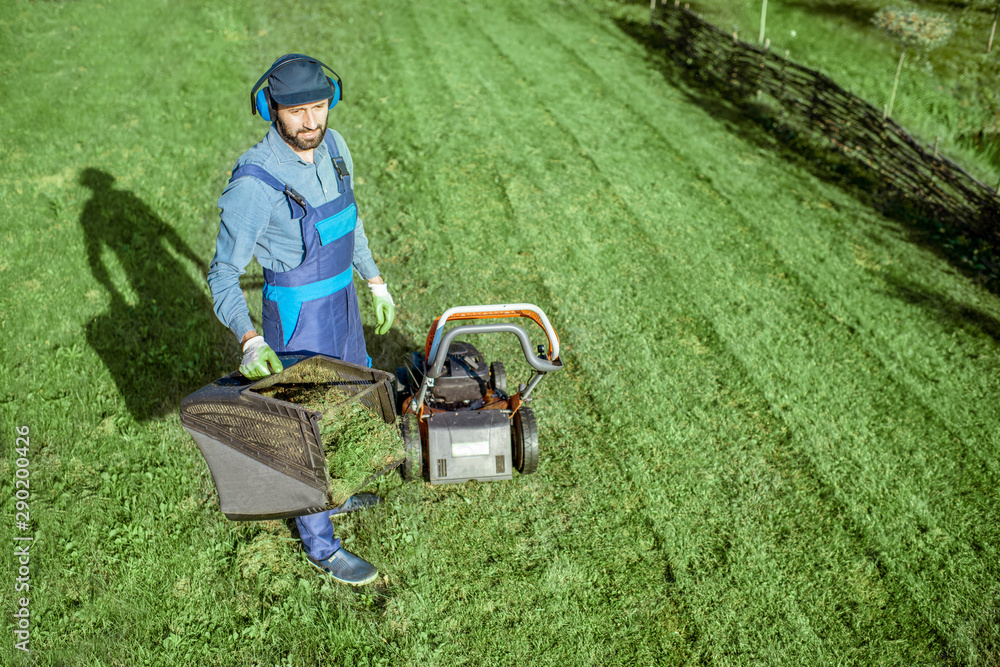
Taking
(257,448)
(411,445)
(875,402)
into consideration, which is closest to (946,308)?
(875,402)

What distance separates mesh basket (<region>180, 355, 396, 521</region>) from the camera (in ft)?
8.73

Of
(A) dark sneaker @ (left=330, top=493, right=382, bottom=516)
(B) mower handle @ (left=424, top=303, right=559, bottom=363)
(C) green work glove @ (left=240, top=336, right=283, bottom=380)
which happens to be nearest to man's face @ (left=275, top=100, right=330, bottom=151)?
(C) green work glove @ (left=240, top=336, right=283, bottom=380)

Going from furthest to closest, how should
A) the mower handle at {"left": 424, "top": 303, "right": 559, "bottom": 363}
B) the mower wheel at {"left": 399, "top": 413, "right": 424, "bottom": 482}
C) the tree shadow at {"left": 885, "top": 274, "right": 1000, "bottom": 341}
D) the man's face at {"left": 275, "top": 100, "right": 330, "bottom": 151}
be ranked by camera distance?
the tree shadow at {"left": 885, "top": 274, "right": 1000, "bottom": 341} < the mower wheel at {"left": 399, "top": 413, "right": 424, "bottom": 482} < the mower handle at {"left": 424, "top": 303, "right": 559, "bottom": 363} < the man's face at {"left": 275, "top": 100, "right": 330, "bottom": 151}

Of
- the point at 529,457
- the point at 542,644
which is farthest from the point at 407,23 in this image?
the point at 542,644

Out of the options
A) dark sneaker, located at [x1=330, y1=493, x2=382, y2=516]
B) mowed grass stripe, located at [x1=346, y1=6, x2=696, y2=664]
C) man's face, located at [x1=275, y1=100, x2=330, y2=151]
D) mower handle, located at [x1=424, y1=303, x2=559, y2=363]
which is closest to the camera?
man's face, located at [x1=275, y1=100, x2=330, y2=151]

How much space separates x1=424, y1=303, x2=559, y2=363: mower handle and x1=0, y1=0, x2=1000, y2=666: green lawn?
126 cm

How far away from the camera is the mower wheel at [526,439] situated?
3.97m

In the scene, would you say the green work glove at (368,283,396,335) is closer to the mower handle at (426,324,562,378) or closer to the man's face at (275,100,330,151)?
the mower handle at (426,324,562,378)

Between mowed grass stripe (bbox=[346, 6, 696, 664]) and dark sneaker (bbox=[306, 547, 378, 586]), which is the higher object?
dark sneaker (bbox=[306, 547, 378, 586])

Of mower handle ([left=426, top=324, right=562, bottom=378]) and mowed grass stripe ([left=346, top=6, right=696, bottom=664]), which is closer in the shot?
mower handle ([left=426, top=324, right=562, bottom=378])

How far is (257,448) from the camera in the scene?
108 inches

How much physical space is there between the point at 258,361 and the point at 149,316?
11.6 feet

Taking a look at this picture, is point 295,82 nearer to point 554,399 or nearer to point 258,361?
point 258,361

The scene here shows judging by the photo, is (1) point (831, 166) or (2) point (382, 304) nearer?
(2) point (382, 304)
